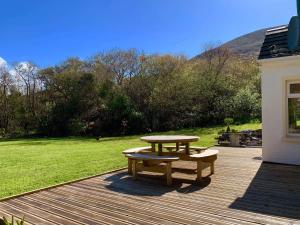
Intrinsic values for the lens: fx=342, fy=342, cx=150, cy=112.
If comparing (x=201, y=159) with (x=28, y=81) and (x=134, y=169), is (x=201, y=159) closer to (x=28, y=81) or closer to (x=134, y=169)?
(x=134, y=169)

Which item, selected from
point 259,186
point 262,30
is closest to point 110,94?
point 259,186

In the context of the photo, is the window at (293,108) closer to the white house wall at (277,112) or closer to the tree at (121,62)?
the white house wall at (277,112)

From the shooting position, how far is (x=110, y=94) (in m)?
26.6

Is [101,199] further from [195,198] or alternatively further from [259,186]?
[259,186]

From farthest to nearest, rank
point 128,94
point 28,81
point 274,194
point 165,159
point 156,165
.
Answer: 1. point 28,81
2. point 128,94
3. point 156,165
4. point 165,159
5. point 274,194

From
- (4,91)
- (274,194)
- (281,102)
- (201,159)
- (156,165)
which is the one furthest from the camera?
(4,91)

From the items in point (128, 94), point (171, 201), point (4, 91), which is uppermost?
point (4, 91)

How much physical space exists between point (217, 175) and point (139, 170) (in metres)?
1.80

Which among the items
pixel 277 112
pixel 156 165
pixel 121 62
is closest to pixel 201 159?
pixel 156 165

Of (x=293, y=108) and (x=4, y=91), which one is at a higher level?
(x=4, y=91)

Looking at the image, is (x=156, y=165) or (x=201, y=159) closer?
(x=201, y=159)

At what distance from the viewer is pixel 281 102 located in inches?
359

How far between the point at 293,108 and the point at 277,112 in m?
0.42

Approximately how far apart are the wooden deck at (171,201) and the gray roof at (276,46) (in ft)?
10.2
